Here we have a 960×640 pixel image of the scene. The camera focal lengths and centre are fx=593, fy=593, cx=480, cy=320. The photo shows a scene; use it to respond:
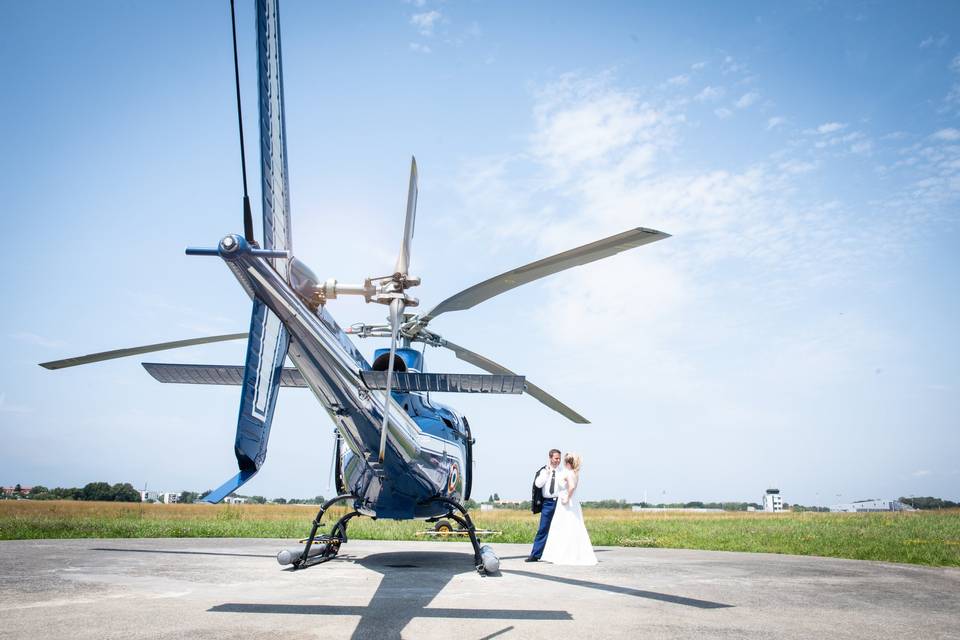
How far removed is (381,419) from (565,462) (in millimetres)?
5832

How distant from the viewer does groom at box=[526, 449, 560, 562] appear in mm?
12227

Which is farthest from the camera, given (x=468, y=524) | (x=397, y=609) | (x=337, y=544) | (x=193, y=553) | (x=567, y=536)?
(x=193, y=553)

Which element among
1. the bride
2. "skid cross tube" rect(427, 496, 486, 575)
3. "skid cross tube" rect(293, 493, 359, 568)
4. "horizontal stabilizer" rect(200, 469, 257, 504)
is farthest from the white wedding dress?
"horizontal stabilizer" rect(200, 469, 257, 504)

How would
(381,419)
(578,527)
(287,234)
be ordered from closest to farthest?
1. (287,234)
2. (381,419)
3. (578,527)

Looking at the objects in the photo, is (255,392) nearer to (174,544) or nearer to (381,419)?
(381,419)

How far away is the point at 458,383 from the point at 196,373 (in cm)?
337

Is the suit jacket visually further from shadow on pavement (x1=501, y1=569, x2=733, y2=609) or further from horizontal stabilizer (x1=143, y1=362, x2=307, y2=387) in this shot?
horizontal stabilizer (x1=143, y1=362, x2=307, y2=387)

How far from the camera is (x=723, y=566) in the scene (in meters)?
11.7

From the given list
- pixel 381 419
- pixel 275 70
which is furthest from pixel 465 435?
pixel 275 70

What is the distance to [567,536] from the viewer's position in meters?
11.8

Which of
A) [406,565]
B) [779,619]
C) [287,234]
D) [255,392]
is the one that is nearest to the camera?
[255,392]

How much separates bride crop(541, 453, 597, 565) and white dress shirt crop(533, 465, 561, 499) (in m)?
0.11

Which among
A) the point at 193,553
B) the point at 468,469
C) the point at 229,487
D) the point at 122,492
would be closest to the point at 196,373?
the point at 229,487

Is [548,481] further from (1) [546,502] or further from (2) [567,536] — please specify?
(2) [567,536]
